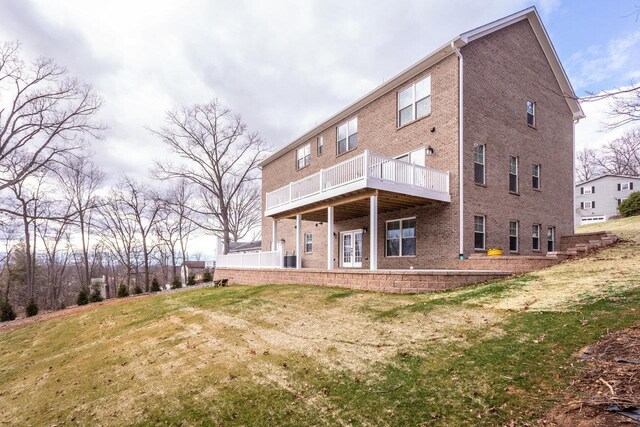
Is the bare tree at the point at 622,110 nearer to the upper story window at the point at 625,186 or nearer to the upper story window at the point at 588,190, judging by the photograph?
the upper story window at the point at 625,186

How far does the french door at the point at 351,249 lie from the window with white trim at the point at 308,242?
3.01 m

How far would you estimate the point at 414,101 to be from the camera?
573 inches

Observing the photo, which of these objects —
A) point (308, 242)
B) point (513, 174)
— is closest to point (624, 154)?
point (513, 174)

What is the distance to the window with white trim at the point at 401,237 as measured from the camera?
46.5ft

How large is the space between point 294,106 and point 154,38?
15711 millimetres

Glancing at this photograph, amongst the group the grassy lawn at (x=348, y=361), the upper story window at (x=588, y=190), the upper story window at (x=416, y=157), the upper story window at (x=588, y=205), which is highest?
the upper story window at (x=588, y=190)

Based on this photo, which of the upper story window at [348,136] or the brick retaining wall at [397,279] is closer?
the brick retaining wall at [397,279]

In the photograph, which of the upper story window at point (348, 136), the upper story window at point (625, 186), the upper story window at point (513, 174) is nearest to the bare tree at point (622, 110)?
the upper story window at point (513, 174)

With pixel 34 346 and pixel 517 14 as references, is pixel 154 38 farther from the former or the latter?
pixel 517 14

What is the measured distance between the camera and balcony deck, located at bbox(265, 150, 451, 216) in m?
11.4

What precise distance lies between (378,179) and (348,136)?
25.3ft

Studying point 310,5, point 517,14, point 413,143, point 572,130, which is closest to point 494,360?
point 413,143

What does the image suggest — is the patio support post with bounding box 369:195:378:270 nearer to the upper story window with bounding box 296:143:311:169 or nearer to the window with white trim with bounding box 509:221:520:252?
the window with white trim with bounding box 509:221:520:252

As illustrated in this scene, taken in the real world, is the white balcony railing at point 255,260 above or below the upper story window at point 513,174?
below
